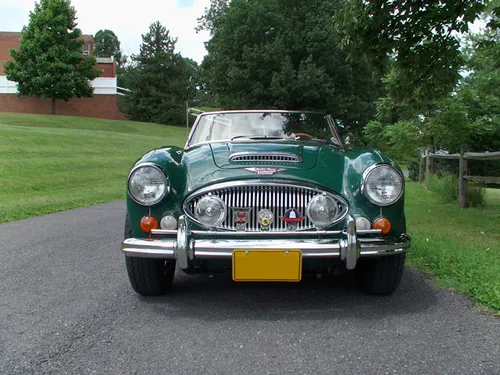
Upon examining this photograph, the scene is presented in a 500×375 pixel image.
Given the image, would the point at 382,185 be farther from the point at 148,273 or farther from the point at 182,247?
the point at 148,273

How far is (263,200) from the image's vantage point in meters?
3.09

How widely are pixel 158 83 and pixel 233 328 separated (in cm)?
5167

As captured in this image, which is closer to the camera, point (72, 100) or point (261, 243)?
point (261, 243)

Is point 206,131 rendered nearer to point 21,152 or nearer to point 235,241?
point 235,241

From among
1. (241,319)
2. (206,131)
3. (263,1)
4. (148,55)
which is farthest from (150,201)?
(148,55)

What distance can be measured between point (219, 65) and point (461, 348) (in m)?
25.9

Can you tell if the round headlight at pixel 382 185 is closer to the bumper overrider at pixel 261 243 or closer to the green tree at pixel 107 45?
the bumper overrider at pixel 261 243

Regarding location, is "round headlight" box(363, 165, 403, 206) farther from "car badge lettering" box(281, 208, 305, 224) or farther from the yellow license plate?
the yellow license plate

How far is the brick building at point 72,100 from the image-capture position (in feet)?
144

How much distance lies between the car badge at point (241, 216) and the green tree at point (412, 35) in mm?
4355

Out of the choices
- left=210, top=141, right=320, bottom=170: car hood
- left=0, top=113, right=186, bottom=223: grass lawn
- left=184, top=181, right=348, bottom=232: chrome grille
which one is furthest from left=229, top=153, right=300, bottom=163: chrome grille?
left=0, top=113, right=186, bottom=223: grass lawn

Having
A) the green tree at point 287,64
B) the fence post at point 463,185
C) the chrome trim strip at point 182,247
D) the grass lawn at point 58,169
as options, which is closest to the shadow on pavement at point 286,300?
the chrome trim strip at point 182,247

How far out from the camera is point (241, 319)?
2.95m

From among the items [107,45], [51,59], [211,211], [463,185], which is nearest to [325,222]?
[211,211]
